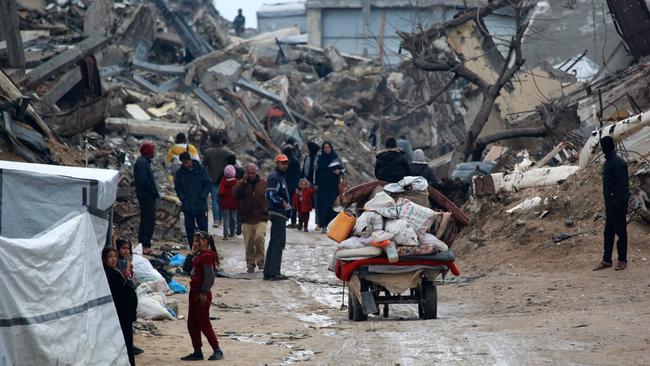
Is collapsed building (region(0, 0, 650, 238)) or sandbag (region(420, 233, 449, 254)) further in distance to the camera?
collapsed building (region(0, 0, 650, 238))

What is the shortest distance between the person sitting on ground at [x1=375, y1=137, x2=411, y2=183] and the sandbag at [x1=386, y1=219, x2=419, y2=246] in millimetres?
2038

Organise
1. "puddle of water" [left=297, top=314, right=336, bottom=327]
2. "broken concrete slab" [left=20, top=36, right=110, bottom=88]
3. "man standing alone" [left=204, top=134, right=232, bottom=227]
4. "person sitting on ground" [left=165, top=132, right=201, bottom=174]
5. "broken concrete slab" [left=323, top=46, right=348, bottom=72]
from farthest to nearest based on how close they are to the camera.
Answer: "broken concrete slab" [left=323, top=46, right=348, bottom=72] → "broken concrete slab" [left=20, top=36, right=110, bottom=88] → "person sitting on ground" [left=165, top=132, right=201, bottom=174] → "man standing alone" [left=204, top=134, right=232, bottom=227] → "puddle of water" [left=297, top=314, right=336, bottom=327]

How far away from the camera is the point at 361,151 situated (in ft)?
129

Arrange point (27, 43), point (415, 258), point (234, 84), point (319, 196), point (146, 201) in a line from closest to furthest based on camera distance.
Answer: point (415, 258)
point (146, 201)
point (319, 196)
point (27, 43)
point (234, 84)

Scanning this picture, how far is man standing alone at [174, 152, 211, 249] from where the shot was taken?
18.9m

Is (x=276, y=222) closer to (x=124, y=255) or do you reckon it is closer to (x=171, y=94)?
(x=124, y=255)

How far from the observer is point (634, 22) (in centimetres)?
2570

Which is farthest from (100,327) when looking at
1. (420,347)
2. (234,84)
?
(234,84)

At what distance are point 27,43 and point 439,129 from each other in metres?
14.7

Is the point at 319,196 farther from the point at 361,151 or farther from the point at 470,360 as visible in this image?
the point at 361,151

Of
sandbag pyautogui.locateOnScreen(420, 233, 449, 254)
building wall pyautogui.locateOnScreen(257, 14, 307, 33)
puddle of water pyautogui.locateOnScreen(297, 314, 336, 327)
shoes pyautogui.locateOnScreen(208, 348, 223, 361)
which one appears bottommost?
puddle of water pyautogui.locateOnScreen(297, 314, 336, 327)

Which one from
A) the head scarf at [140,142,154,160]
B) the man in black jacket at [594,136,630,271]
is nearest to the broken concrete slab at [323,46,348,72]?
the head scarf at [140,142,154,160]

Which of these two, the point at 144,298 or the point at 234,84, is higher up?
the point at 234,84

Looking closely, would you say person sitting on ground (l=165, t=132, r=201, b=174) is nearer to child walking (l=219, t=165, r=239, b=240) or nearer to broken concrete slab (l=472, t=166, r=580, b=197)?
child walking (l=219, t=165, r=239, b=240)
